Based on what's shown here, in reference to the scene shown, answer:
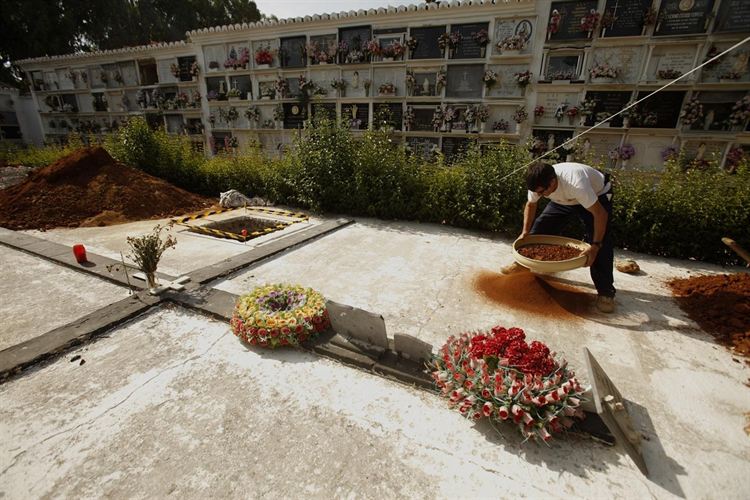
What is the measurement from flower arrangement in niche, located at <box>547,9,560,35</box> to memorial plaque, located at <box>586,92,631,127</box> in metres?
2.06

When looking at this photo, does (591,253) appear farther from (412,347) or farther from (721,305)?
(412,347)

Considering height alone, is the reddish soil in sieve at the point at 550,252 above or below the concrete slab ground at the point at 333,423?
above

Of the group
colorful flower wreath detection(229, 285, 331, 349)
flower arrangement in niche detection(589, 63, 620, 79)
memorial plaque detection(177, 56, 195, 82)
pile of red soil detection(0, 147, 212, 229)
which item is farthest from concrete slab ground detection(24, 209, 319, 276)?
memorial plaque detection(177, 56, 195, 82)

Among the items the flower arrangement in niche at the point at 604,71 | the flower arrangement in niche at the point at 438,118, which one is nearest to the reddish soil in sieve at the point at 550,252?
the flower arrangement in niche at the point at 604,71

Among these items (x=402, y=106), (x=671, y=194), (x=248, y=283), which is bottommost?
(x=248, y=283)

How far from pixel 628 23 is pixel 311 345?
12039 mm

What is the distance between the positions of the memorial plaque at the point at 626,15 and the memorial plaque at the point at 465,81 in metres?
3.54

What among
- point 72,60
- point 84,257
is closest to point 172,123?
point 72,60

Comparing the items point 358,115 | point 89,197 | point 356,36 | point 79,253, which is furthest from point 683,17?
point 89,197

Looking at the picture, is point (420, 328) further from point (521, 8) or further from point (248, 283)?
point (521, 8)

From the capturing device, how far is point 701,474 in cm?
188

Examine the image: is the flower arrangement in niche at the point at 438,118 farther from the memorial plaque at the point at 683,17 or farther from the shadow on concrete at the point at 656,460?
the shadow on concrete at the point at 656,460

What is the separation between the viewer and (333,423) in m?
2.21

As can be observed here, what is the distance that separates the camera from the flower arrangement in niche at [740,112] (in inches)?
332
